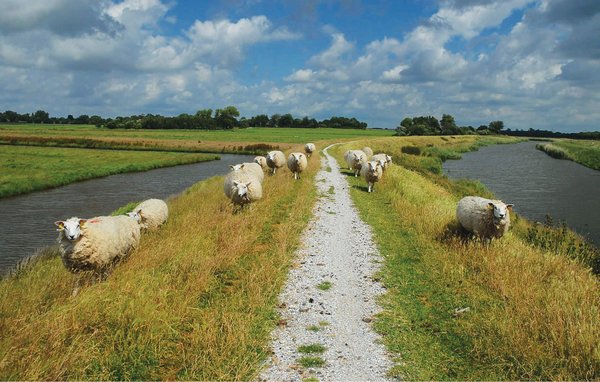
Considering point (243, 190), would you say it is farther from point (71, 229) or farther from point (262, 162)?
point (262, 162)

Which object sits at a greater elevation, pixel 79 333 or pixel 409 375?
pixel 79 333

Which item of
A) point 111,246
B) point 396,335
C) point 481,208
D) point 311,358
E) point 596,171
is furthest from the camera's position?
point 596,171

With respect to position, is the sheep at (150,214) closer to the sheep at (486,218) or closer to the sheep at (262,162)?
the sheep at (486,218)

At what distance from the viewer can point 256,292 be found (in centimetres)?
893

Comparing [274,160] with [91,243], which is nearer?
[91,243]

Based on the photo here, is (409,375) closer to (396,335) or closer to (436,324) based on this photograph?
(396,335)

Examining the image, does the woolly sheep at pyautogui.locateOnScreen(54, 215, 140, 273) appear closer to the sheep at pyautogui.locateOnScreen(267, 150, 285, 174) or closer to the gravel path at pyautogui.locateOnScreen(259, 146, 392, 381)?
the gravel path at pyautogui.locateOnScreen(259, 146, 392, 381)

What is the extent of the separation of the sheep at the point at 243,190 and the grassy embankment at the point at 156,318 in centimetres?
485

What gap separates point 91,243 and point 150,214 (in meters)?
6.50

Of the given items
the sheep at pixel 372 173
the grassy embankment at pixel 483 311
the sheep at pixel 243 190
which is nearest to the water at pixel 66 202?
the sheep at pixel 243 190

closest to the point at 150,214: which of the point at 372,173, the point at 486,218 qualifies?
the point at 486,218

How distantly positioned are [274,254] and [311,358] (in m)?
5.34

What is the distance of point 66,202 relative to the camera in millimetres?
28234

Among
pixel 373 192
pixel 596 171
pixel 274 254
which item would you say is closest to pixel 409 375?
pixel 274 254
